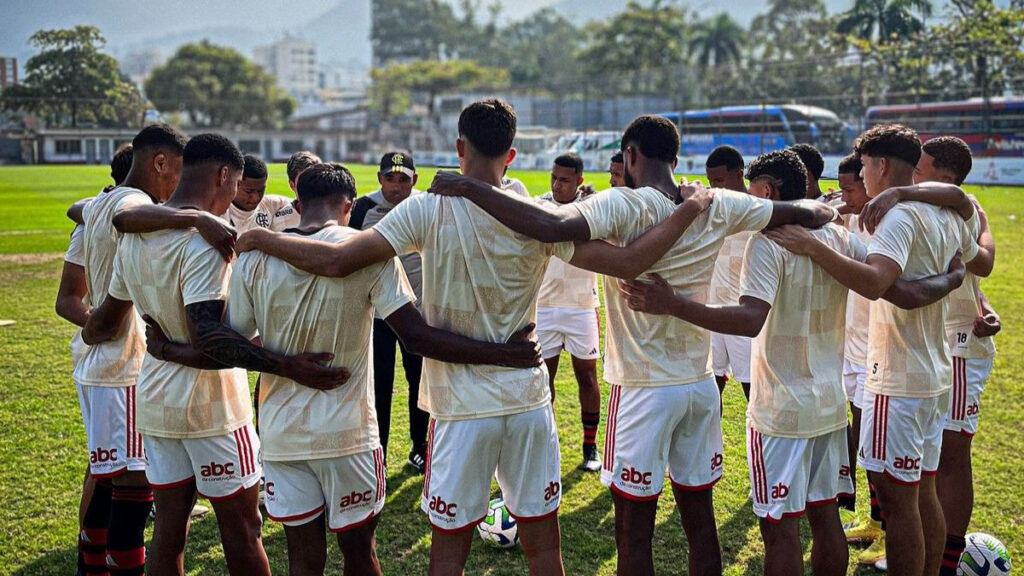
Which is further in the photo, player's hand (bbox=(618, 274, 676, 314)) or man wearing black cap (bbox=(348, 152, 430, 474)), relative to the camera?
man wearing black cap (bbox=(348, 152, 430, 474))

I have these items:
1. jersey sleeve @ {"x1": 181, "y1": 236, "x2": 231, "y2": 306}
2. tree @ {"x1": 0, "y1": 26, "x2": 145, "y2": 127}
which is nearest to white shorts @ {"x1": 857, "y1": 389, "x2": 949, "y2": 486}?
jersey sleeve @ {"x1": 181, "y1": 236, "x2": 231, "y2": 306}

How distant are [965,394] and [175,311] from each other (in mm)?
4666

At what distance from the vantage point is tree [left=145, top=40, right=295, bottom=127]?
95.4 meters

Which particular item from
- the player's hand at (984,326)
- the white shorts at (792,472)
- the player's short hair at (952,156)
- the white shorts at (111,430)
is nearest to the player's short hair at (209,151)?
the white shorts at (111,430)

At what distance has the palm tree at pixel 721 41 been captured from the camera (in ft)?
287

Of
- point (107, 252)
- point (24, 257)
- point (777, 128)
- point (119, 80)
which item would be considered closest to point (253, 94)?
point (119, 80)

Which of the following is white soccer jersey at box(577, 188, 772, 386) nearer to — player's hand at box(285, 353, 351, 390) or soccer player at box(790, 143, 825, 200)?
player's hand at box(285, 353, 351, 390)

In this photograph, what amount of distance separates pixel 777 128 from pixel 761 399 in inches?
1321

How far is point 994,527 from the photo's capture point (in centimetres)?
605

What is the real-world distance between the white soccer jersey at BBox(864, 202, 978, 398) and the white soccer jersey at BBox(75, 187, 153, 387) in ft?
13.6

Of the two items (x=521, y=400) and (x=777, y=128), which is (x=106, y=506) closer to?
(x=521, y=400)

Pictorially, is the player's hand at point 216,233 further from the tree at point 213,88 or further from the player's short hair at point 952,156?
the tree at point 213,88

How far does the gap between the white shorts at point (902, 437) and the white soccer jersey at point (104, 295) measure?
4197mm

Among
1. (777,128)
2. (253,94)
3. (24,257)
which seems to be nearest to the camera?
(24,257)
